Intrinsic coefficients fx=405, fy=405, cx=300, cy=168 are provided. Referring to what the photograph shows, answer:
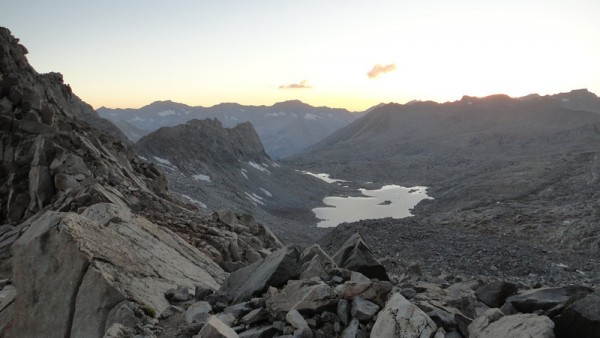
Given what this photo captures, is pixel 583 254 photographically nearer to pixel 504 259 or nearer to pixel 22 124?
pixel 504 259

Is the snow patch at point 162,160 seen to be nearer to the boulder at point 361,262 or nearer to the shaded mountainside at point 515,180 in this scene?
the shaded mountainside at point 515,180

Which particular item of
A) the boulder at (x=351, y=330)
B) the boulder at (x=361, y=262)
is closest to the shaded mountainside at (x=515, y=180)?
the boulder at (x=361, y=262)

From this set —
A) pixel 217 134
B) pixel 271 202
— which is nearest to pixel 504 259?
pixel 271 202

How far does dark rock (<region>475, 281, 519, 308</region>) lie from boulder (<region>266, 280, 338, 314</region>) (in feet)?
14.2

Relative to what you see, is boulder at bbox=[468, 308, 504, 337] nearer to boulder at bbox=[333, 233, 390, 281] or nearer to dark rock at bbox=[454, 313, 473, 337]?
dark rock at bbox=[454, 313, 473, 337]

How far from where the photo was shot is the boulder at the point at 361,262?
12453mm

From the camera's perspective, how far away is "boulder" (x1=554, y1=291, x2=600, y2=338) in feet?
22.6

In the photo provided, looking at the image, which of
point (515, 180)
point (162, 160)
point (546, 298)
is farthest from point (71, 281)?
point (515, 180)

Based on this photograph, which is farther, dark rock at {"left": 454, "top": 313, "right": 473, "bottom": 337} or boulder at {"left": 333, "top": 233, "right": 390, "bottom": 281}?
boulder at {"left": 333, "top": 233, "right": 390, "bottom": 281}

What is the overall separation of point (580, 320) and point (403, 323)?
297 centimetres

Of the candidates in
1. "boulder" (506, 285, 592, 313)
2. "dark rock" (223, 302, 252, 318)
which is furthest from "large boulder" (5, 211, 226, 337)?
"boulder" (506, 285, 592, 313)

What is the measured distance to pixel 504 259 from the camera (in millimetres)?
30625

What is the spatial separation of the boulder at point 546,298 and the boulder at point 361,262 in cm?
422

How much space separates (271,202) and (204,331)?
268 feet
